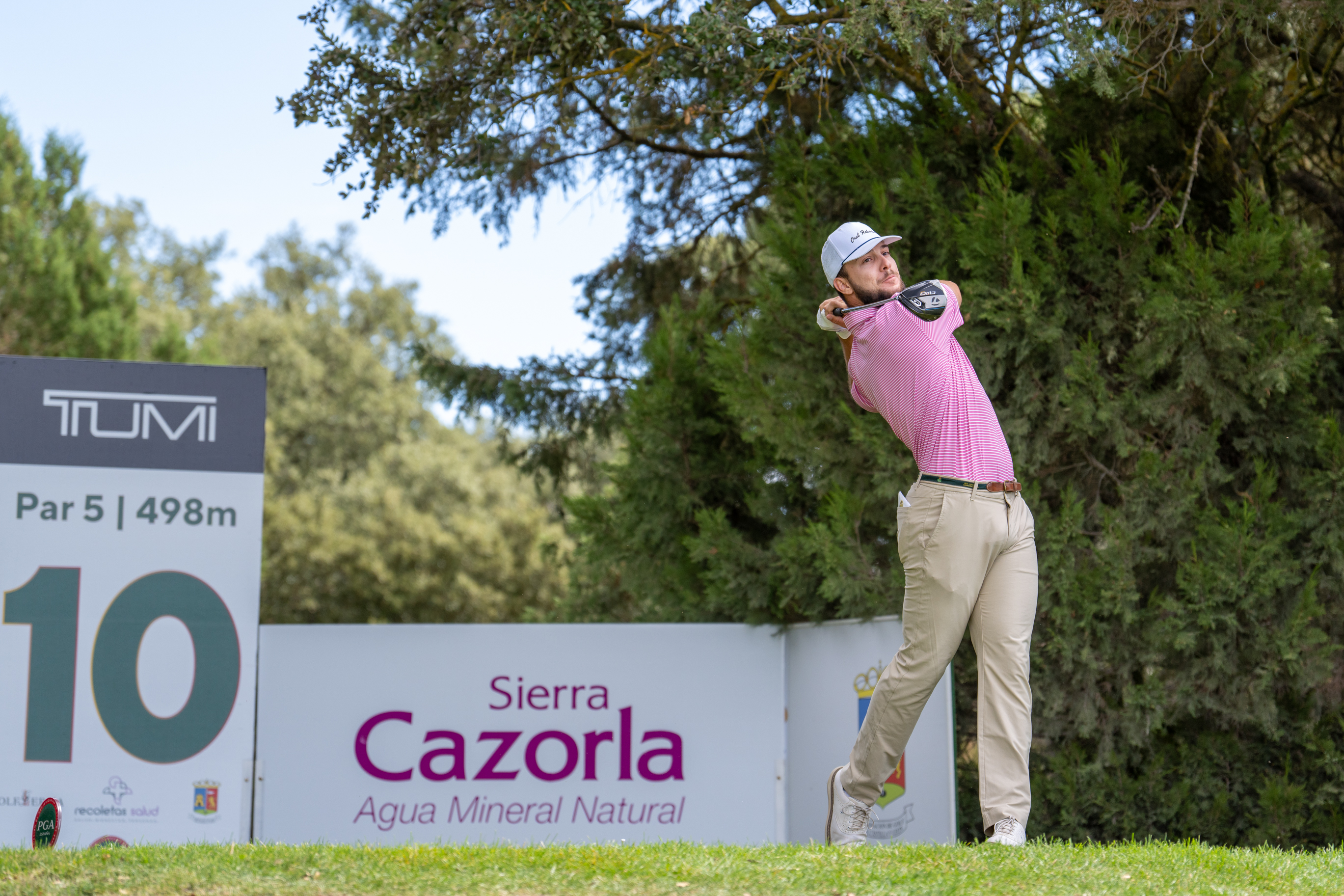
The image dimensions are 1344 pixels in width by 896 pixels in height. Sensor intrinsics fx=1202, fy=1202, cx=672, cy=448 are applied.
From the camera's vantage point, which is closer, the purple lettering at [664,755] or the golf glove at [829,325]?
the golf glove at [829,325]

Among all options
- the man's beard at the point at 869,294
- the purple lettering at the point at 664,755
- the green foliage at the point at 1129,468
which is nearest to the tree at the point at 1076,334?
the green foliage at the point at 1129,468

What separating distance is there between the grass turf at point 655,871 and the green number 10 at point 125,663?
1.46 m

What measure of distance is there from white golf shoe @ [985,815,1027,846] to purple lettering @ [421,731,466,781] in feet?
10.9

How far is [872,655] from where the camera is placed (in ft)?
19.7

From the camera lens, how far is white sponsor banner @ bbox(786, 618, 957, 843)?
221 inches

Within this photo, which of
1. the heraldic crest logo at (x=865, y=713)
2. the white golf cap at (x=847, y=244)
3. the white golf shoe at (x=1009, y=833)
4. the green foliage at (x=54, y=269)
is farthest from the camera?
the green foliage at (x=54, y=269)

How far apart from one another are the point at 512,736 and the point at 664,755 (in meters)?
0.83

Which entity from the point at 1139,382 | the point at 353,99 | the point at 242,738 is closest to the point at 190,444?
the point at 242,738

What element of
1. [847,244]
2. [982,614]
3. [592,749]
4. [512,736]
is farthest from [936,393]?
[512,736]

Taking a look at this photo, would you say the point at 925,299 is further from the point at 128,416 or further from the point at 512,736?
the point at 128,416

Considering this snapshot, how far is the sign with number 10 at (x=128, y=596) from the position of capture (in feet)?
18.2

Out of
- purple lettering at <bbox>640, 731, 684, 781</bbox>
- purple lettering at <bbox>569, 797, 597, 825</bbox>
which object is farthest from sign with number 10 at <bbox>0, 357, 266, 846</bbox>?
purple lettering at <bbox>640, 731, 684, 781</bbox>

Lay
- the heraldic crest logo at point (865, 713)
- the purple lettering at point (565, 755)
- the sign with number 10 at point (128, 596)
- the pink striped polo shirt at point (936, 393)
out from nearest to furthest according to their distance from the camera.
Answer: the pink striped polo shirt at point (936, 393), the sign with number 10 at point (128, 596), the heraldic crest logo at point (865, 713), the purple lettering at point (565, 755)

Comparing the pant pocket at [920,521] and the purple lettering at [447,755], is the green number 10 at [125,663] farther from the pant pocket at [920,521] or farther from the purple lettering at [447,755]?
the pant pocket at [920,521]
